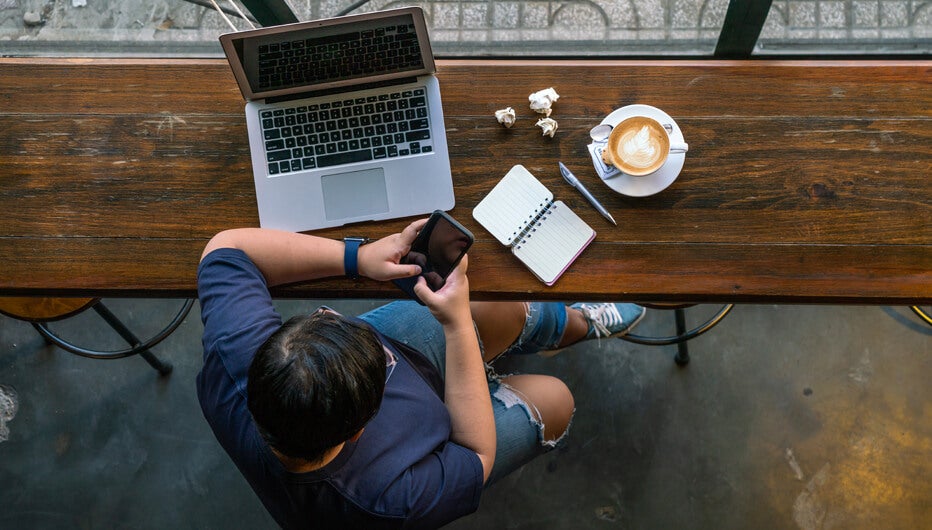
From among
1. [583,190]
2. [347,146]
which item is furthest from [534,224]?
[347,146]

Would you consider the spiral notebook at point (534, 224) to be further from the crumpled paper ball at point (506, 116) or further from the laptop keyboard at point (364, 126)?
the laptop keyboard at point (364, 126)

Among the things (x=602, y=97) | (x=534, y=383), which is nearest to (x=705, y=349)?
(x=534, y=383)

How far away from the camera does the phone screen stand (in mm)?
1452

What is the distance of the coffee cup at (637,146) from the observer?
5.04 ft

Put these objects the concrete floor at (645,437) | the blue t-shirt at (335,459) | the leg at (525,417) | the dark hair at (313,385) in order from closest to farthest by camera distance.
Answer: the dark hair at (313,385) < the blue t-shirt at (335,459) < the leg at (525,417) < the concrete floor at (645,437)

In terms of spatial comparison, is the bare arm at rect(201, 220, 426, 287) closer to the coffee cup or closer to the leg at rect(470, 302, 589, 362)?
the leg at rect(470, 302, 589, 362)

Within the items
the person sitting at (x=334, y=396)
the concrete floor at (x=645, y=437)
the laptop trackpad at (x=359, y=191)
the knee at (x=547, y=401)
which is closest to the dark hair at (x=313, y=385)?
the person sitting at (x=334, y=396)

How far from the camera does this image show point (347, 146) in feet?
5.24

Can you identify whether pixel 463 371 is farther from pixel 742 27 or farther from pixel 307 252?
pixel 742 27

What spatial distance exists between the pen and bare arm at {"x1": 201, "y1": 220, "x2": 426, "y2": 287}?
375 mm

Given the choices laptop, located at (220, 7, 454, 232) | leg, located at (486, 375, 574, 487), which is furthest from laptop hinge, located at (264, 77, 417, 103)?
leg, located at (486, 375, 574, 487)

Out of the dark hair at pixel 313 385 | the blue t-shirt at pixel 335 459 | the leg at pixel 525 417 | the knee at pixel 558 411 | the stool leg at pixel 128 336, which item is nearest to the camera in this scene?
the dark hair at pixel 313 385

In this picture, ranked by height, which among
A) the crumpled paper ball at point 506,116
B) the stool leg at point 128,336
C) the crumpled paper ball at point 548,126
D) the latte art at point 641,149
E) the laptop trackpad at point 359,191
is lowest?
the stool leg at point 128,336

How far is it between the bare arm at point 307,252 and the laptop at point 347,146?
0.08m
